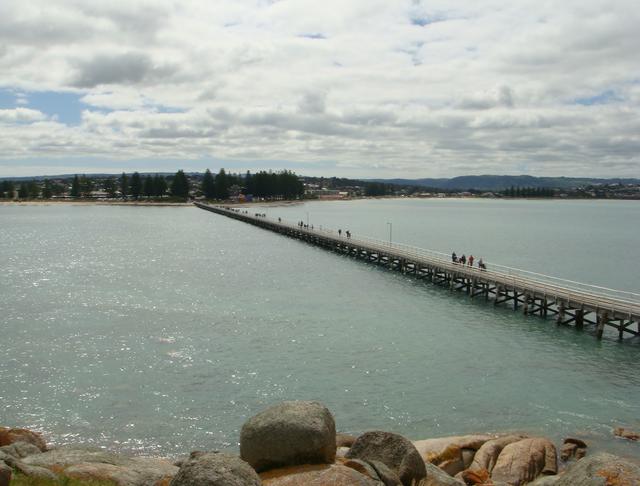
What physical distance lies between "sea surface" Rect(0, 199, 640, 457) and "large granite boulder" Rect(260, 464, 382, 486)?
8.47m

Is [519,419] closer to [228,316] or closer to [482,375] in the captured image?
[482,375]

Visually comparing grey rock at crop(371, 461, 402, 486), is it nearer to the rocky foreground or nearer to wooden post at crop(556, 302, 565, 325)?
the rocky foreground

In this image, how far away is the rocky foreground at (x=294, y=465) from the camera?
31.2ft

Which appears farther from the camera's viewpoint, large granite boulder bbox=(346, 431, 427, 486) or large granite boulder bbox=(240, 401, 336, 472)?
large granite boulder bbox=(346, 431, 427, 486)

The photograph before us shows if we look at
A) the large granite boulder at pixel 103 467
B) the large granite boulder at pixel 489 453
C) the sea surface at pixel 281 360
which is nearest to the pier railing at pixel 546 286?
the sea surface at pixel 281 360

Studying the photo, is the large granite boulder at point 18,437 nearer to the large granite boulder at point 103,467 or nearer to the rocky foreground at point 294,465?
the rocky foreground at point 294,465

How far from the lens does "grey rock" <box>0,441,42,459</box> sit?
1493 cm

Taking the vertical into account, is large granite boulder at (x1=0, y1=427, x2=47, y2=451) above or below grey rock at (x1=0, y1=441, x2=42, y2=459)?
below

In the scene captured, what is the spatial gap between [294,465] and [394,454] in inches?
91.9

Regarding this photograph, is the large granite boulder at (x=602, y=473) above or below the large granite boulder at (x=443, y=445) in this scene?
above

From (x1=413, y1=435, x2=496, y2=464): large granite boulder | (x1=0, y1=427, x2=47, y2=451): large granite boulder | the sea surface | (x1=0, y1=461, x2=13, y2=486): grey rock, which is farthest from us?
the sea surface

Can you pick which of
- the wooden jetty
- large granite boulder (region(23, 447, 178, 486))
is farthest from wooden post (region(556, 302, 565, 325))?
large granite boulder (region(23, 447, 178, 486))

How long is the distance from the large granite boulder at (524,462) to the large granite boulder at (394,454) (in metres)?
4.58

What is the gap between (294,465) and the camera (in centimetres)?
1180
